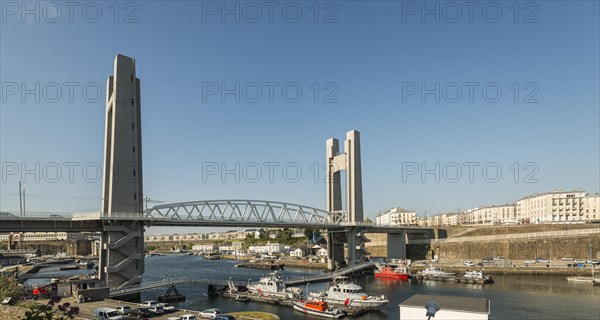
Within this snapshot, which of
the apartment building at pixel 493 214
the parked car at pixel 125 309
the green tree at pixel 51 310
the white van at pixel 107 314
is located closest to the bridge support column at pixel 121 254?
the parked car at pixel 125 309

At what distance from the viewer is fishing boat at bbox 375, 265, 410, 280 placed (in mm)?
66025

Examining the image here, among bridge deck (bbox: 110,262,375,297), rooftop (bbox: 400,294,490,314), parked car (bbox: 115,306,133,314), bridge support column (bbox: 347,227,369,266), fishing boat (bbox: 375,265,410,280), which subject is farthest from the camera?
bridge support column (bbox: 347,227,369,266)

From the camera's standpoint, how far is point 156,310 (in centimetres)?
3262

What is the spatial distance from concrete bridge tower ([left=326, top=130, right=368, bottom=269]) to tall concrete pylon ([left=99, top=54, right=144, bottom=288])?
4166 cm

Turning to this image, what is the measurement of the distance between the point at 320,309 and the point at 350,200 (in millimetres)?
45219

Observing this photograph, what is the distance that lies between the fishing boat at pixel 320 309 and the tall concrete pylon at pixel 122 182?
63.7ft

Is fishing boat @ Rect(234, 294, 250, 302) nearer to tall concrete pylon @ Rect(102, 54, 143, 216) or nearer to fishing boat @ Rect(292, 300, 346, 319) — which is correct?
fishing boat @ Rect(292, 300, 346, 319)

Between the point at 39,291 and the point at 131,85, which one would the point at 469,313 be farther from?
the point at 131,85

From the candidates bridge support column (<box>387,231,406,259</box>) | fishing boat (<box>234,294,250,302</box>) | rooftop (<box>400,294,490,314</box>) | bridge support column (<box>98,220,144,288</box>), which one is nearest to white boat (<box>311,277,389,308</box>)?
fishing boat (<box>234,294,250,302</box>)

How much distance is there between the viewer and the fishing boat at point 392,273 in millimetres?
66025

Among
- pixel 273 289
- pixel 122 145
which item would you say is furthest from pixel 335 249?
pixel 122 145

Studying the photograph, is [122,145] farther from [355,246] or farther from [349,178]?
[355,246]

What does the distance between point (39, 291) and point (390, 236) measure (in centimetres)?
6882

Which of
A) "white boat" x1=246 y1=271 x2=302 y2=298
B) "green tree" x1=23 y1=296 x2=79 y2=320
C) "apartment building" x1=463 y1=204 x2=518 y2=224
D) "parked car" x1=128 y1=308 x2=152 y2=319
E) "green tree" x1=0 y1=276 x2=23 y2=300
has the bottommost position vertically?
"apartment building" x1=463 y1=204 x2=518 y2=224
